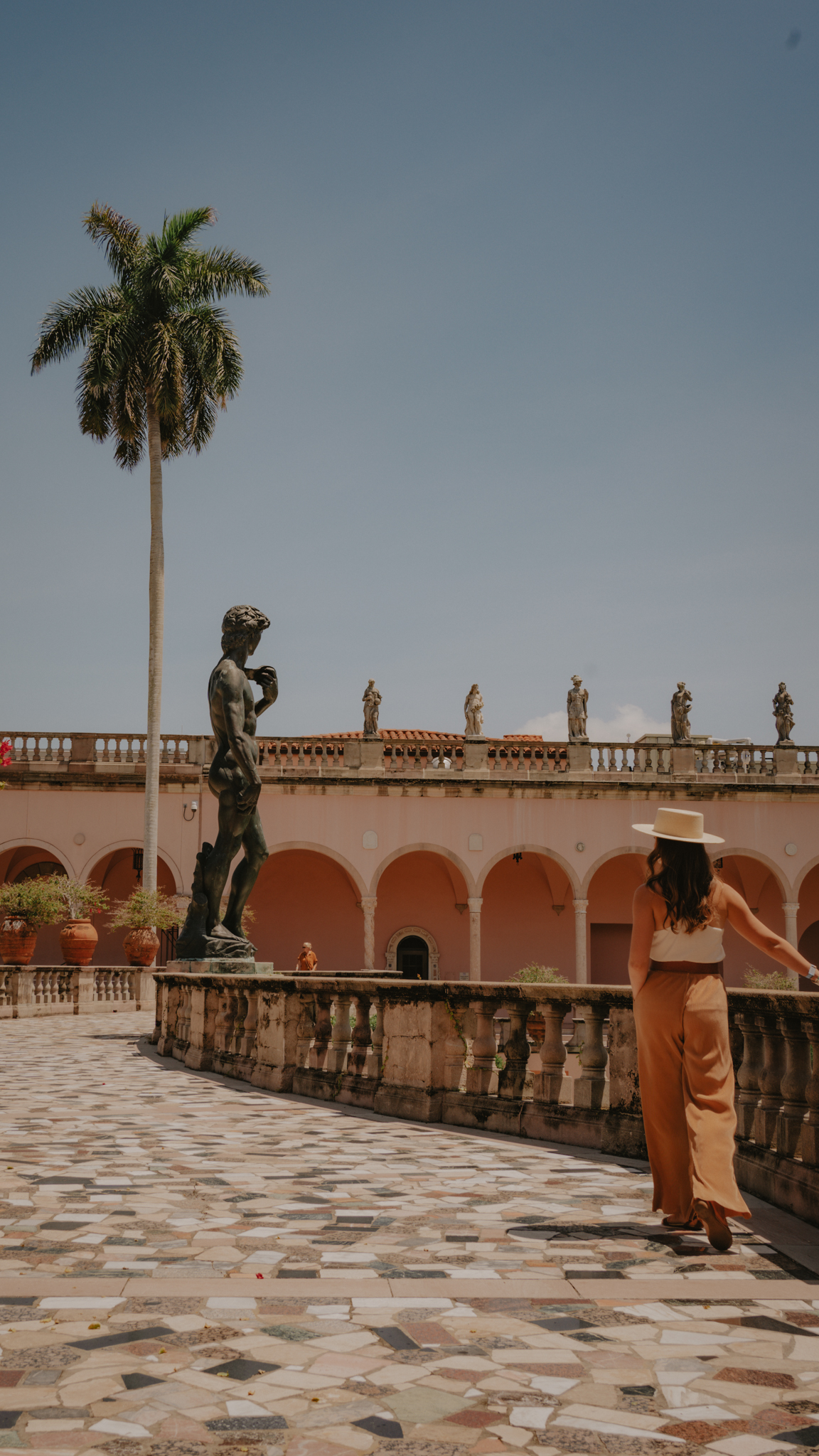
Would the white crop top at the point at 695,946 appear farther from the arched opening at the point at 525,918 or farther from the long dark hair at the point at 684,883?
the arched opening at the point at 525,918

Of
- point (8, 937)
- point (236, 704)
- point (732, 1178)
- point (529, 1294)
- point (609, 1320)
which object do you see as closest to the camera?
point (609, 1320)

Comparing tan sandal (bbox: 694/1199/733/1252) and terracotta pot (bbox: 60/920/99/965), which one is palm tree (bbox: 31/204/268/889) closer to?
terracotta pot (bbox: 60/920/99/965)

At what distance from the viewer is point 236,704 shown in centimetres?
1104

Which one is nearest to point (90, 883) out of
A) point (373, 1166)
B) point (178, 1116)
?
point (178, 1116)

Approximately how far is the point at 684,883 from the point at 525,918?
26414mm

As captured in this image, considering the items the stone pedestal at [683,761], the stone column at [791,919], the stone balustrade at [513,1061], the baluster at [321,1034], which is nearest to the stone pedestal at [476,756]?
the stone pedestal at [683,761]

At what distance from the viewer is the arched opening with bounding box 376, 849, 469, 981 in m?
30.0

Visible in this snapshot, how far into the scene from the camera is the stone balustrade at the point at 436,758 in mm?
26938

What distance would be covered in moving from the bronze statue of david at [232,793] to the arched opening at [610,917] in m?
19.6

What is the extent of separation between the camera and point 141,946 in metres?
20.7

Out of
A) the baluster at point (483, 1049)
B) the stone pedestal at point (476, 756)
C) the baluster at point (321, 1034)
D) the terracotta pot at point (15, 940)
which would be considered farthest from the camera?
the stone pedestal at point (476, 756)

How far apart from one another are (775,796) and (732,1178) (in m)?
25.0

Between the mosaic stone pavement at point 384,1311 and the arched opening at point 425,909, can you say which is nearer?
the mosaic stone pavement at point 384,1311

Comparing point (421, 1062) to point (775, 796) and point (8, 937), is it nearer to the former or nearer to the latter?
point (8, 937)
